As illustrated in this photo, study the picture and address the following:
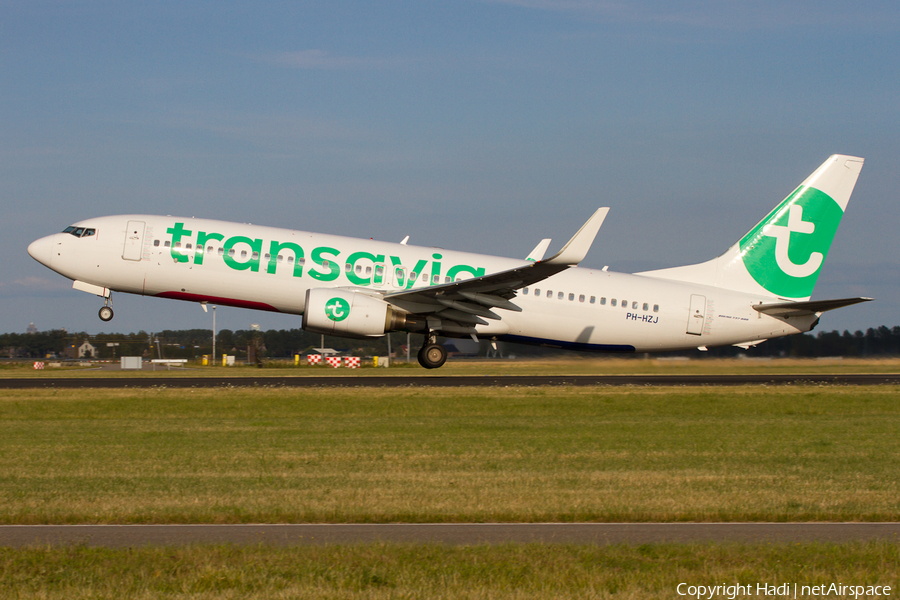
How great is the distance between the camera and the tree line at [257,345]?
149 ft

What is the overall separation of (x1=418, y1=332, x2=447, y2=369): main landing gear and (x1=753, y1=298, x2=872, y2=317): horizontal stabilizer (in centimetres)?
1194

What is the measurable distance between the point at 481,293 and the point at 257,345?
5487 cm

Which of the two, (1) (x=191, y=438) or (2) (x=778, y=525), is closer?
(2) (x=778, y=525)

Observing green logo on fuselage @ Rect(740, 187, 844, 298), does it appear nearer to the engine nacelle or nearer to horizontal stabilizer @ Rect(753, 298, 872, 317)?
horizontal stabilizer @ Rect(753, 298, 872, 317)

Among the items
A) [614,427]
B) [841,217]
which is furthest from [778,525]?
[841,217]

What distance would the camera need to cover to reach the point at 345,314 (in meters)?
27.6

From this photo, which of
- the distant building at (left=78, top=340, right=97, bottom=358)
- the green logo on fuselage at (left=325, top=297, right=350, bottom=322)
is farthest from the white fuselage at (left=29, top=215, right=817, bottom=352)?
the distant building at (left=78, top=340, right=97, bottom=358)

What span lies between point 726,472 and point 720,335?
64.8ft

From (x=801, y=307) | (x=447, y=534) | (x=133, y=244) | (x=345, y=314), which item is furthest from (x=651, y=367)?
(x=447, y=534)

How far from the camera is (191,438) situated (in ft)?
59.4

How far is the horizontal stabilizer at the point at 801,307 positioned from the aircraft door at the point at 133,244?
870 inches

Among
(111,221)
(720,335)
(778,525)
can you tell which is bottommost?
(778,525)

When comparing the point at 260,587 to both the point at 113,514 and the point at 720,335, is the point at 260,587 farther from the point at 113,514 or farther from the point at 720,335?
the point at 720,335

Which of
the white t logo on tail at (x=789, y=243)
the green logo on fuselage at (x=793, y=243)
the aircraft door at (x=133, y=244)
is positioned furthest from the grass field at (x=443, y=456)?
the white t logo on tail at (x=789, y=243)
